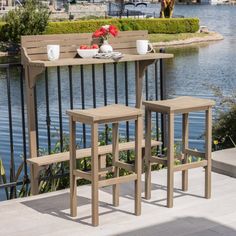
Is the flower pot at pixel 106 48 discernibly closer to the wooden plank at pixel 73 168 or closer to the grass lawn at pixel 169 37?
the wooden plank at pixel 73 168

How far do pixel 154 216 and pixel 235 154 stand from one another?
143 centimetres

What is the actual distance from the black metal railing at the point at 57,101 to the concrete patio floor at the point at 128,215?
556 millimetres

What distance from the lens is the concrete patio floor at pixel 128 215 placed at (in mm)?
4395

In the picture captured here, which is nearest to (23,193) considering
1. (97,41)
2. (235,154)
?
(97,41)

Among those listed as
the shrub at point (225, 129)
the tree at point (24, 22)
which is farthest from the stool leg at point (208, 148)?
the tree at point (24, 22)

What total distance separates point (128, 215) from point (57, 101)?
13904mm

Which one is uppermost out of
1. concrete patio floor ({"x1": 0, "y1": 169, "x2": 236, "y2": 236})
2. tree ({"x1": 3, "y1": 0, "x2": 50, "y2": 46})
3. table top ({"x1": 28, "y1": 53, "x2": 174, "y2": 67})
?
table top ({"x1": 28, "y1": 53, "x2": 174, "y2": 67})

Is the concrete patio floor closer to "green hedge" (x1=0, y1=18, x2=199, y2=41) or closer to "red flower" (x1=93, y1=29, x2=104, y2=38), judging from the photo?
"red flower" (x1=93, y1=29, x2=104, y2=38)

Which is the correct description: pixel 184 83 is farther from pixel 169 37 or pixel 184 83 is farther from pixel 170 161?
pixel 170 161

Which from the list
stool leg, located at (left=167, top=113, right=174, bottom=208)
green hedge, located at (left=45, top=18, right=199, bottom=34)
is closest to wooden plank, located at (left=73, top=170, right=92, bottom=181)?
stool leg, located at (left=167, top=113, right=174, bottom=208)

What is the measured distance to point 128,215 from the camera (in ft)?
15.4

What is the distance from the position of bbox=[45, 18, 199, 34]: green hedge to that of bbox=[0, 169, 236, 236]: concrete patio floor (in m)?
30.4

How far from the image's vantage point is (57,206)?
492 cm

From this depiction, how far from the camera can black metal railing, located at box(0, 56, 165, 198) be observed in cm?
552
